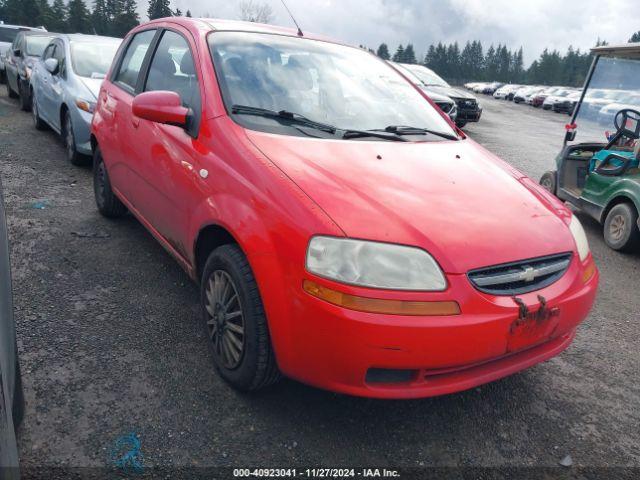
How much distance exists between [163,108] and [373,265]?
151 cm

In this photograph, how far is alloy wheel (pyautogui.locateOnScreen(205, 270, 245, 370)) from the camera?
7.72 feet

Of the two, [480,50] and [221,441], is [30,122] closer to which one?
[221,441]

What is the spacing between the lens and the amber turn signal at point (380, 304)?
1895 millimetres

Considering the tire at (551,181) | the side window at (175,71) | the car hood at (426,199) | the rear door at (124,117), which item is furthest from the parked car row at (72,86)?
the tire at (551,181)

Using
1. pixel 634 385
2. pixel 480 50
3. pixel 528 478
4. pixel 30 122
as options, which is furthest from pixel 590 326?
pixel 480 50

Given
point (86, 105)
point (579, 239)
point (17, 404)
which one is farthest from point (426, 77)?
point (17, 404)

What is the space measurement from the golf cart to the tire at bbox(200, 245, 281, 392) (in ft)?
14.0

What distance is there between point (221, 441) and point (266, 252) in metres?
0.83

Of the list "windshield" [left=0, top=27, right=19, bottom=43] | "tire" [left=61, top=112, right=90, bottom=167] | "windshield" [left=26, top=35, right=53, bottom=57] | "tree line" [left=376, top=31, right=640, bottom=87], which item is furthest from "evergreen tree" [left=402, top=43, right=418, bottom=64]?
"tire" [left=61, top=112, right=90, bottom=167]

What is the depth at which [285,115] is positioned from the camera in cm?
271

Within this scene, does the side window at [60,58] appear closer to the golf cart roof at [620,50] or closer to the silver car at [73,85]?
the silver car at [73,85]

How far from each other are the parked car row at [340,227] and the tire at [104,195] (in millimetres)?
1143

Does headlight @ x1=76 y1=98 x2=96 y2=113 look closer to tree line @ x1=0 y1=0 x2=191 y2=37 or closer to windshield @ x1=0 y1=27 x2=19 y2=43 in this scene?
windshield @ x1=0 y1=27 x2=19 y2=43

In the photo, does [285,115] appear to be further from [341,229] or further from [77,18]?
[77,18]
